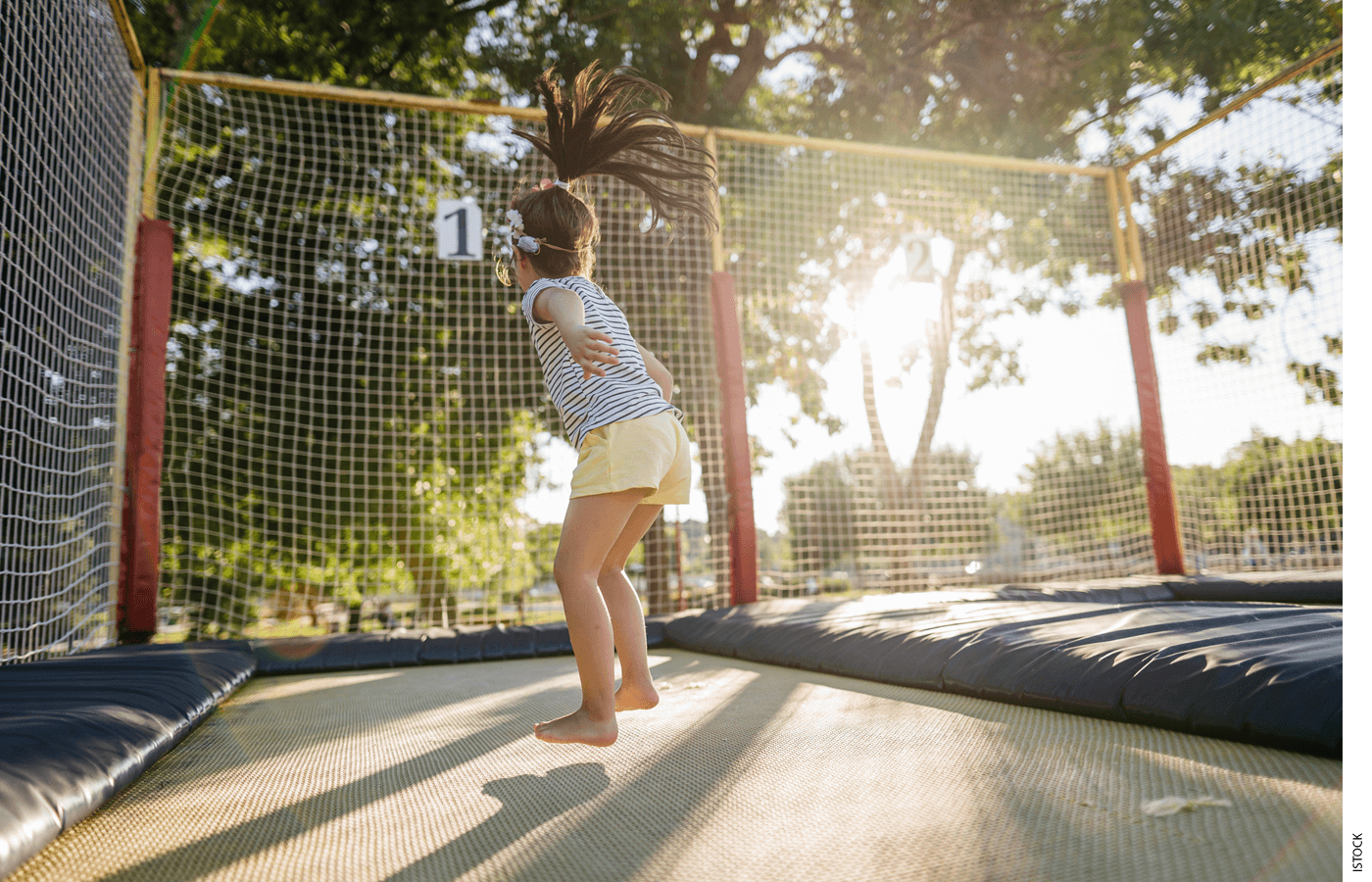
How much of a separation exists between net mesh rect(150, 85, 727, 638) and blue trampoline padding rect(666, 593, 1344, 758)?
2618mm

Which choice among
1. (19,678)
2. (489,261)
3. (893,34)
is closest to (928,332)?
(893,34)

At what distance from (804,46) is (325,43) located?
389 cm

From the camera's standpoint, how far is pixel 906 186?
562 centimetres

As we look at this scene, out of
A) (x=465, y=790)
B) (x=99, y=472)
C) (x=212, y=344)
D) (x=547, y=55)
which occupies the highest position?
(x=547, y=55)

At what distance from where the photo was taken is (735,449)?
4.25 meters

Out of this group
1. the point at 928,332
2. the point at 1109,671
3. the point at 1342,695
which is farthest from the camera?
the point at 928,332

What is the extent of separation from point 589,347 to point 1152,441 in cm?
461

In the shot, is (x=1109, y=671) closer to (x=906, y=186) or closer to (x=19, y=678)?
(x=19, y=678)

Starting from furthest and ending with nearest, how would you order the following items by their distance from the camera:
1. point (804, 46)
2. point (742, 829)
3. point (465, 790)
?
point (804, 46) < point (465, 790) < point (742, 829)

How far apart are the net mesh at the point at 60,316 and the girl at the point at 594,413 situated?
71.0 inches

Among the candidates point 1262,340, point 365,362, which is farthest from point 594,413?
point 1262,340

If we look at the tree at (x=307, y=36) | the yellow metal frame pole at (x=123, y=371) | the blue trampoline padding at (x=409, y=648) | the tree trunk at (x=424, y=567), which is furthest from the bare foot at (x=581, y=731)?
the tree at (x=307, y=36)

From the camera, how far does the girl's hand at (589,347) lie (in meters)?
1.57

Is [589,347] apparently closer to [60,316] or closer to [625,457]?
[625,457]
